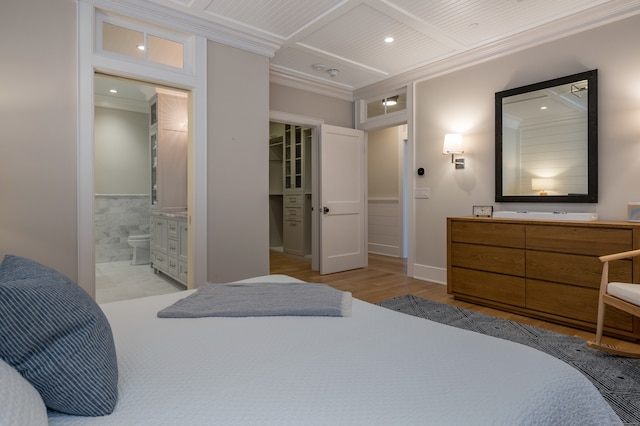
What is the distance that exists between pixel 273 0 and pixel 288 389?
3.04m

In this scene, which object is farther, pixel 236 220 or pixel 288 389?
pixel 236 220

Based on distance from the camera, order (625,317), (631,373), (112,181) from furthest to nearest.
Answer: (112,181) < (625,317) < (631,373)

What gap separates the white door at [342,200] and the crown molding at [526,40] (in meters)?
0.98

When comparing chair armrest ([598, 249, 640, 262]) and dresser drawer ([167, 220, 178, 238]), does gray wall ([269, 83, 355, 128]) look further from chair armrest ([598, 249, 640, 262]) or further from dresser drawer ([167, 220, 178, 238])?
chair armrest ([598, 249, 640, 262])

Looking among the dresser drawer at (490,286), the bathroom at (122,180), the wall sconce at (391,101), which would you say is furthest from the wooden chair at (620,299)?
the bathroom at (122,180)

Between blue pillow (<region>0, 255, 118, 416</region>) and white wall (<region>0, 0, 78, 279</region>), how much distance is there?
88.1 inches

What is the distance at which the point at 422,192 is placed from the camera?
457 cm

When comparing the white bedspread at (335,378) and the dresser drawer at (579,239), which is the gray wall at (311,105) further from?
the white bedspread at (335,378)

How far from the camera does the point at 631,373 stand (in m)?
2.09

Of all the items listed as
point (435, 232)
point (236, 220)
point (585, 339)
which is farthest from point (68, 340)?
point (435, 232)

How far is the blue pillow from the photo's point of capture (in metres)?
0.73

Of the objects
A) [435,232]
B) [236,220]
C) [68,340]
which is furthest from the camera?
[435,232]

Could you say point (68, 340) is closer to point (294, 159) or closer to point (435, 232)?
point (435, 232)

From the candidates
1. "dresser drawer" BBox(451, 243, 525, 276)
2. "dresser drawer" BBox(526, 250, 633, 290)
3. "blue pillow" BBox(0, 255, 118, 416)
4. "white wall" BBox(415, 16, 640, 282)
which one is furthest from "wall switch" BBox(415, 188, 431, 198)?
"blue pillow" BBox(0, 255, 118, 416)
